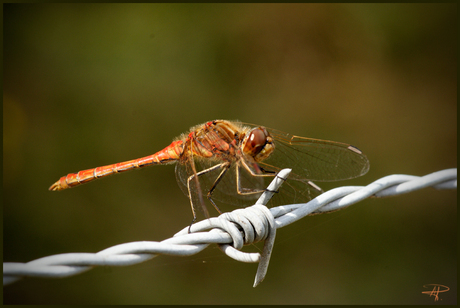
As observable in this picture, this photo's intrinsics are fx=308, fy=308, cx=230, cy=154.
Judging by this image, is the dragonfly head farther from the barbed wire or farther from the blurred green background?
the blurred green background

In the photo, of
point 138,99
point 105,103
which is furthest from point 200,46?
point 105,103

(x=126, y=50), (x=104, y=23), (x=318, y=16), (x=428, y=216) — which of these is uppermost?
(x=104, y=23)

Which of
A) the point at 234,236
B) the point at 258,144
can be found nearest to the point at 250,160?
the point at 258,144

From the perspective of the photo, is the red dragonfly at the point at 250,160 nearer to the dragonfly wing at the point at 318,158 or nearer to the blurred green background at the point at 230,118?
the dragonfly wing at the point at 318,158

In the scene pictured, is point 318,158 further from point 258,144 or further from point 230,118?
point 230,118

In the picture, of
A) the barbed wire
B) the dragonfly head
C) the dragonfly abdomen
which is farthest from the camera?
the dragonfly abdomen

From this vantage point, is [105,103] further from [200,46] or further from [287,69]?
[287,69]

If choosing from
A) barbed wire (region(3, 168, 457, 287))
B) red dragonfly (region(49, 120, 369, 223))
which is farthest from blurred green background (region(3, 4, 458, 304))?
barbed wire (region(3, 168, 457, 287))
